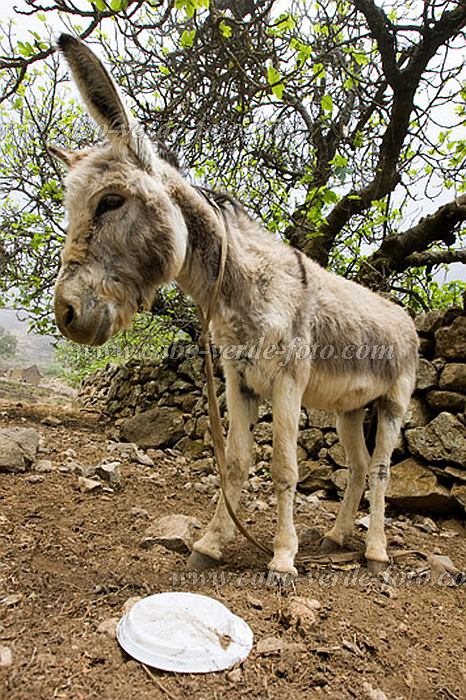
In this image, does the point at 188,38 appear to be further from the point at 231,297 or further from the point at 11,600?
the point at 11,600

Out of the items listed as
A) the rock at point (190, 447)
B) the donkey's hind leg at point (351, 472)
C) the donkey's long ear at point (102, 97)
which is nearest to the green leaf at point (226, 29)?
the donkey's long ear at point (102, 97)

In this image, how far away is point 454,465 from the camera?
4.46m

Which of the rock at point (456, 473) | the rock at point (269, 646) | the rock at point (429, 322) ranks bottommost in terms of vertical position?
the rock at point (269, 646)

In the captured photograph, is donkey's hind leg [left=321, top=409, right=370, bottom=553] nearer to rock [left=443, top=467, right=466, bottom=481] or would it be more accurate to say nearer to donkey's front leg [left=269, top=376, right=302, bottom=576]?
donkey's front leg [left=269, top=376, right=302, bottom=576]

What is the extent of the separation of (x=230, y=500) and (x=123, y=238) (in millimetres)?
1652

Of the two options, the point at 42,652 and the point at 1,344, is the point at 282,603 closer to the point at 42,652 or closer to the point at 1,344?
the point at 42,652

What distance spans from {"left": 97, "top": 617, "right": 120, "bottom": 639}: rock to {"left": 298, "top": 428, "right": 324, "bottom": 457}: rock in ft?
12.4

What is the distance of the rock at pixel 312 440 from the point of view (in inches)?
215

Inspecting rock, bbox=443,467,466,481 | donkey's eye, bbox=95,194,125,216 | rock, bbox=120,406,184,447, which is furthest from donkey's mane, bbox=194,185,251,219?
rock, bbox=120,406,184,447

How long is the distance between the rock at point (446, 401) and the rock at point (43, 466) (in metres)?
3.79

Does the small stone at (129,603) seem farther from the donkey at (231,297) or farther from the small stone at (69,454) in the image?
the small stone at (69,454)

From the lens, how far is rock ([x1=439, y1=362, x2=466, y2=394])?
4.77m

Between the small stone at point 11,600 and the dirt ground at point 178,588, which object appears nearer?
the dirt ground at point 178,588

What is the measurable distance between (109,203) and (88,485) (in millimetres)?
2393
